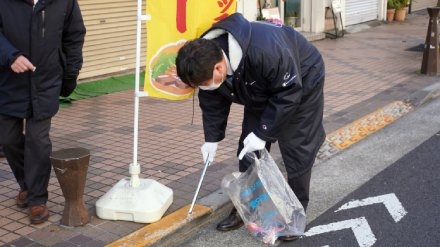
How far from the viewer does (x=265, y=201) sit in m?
3.68

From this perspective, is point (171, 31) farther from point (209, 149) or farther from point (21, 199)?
point (21, 199)

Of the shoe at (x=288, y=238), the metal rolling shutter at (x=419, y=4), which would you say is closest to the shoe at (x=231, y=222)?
the shoe at (x=288, y=238)

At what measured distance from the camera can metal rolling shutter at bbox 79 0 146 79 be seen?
26.9 feet

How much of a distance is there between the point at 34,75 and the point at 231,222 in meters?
1.71

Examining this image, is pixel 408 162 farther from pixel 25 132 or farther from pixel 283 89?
pixel 25 132

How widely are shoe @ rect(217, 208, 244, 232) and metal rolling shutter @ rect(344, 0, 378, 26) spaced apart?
1227 cm

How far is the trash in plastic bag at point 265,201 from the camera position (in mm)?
3641

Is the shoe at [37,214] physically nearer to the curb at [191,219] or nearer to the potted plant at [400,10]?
the curb at [191,219]

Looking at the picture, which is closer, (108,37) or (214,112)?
(214,112)

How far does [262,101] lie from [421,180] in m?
2.15

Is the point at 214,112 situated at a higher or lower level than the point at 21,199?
higher

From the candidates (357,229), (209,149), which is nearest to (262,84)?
(209,149)

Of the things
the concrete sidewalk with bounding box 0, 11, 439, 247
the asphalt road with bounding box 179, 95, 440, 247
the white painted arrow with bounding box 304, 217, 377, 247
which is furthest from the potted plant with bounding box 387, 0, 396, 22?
the white painted arrow with bounding box 304, 217, 377, 247

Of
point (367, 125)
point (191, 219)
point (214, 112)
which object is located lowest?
point (367, 125)
